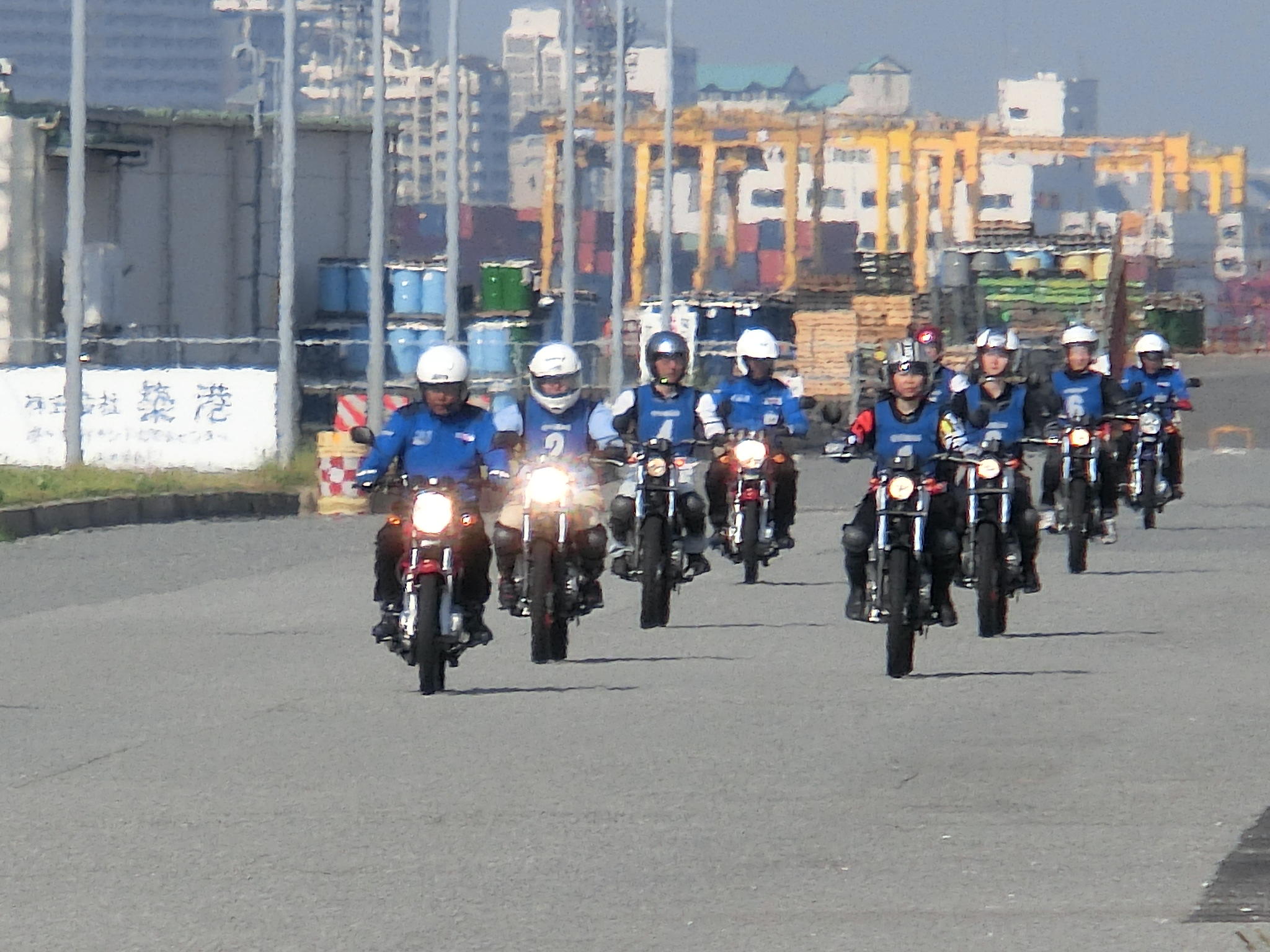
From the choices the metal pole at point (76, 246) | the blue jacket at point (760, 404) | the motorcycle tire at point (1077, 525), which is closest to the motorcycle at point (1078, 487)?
the motorcycle tire at point (1077, 525)

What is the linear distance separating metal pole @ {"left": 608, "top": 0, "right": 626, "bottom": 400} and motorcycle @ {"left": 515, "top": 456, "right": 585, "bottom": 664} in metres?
35.6

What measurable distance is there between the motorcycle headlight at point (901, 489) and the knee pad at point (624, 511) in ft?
9.74

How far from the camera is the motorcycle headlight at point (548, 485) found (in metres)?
13.2

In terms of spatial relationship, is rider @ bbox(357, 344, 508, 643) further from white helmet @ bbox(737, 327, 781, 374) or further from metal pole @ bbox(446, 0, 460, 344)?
metal pole @ bbox(446, 0, 460, 344)

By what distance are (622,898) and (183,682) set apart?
610cm

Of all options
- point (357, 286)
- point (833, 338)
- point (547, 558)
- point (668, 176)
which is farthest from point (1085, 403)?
point (833, 338)

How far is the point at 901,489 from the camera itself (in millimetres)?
12836

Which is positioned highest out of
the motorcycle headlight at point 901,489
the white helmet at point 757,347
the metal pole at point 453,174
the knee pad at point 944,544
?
the metal pole at point 453,174

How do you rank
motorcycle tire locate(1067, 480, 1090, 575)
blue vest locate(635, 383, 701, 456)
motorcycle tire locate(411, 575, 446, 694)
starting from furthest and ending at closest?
motorcycle tire locate(1067, 480, 1090, 575) → blue vest locate(635, 383, 701, 456) → motorcycle tire locate(411, 575, 446, 694)

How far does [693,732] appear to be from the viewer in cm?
1076

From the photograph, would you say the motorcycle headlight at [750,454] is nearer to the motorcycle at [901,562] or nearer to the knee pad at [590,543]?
the knee pad at [590,543]

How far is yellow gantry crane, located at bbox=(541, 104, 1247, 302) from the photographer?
124375mm

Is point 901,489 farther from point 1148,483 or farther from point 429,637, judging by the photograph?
point 1148,483

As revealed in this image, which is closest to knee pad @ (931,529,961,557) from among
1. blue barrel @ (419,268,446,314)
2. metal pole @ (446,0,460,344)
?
metal pole @ (446,0,460,344)
